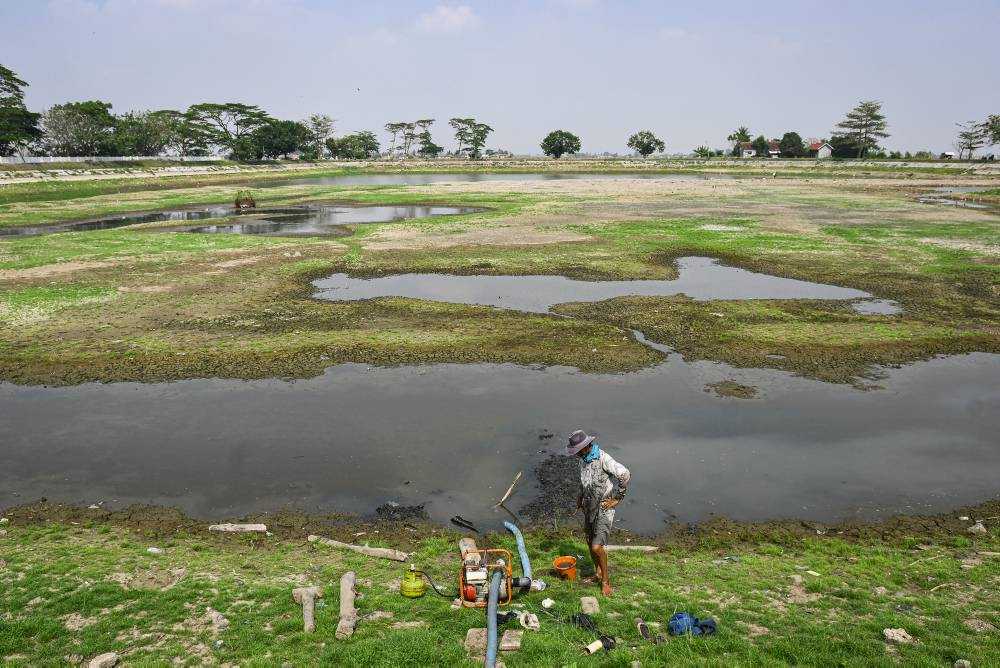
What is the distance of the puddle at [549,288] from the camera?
2773 centimetres

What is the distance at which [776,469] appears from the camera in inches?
547

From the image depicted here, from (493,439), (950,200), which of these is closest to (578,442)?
(493,439)

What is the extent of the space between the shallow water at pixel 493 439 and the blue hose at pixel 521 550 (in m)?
0.76

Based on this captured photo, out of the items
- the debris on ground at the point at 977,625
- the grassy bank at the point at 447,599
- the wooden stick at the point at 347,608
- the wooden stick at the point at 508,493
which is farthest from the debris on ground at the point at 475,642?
the debris on ground at the point at 977,625

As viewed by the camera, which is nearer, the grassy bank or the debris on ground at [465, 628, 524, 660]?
the grassy bank

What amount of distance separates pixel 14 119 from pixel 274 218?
81.7 metres

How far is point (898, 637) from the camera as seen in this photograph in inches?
309

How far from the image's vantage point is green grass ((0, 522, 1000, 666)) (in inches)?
307

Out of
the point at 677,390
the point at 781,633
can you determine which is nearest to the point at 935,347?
the point at 677,390

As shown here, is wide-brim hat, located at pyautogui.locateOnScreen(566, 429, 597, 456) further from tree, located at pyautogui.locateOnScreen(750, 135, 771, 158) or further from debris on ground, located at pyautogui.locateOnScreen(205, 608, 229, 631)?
tree, located at pyautogui.locateOnScreen(750, 135, 771, 158)

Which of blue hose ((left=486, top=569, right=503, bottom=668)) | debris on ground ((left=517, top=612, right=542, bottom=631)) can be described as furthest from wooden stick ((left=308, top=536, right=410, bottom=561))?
debris on ground ((left=517, top=612, right=542, bottom=631))

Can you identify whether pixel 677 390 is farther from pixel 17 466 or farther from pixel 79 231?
pixel 79 231

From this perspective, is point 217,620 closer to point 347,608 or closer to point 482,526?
point 347,608

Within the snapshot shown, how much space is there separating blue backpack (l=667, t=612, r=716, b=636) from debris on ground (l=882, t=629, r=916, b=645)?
7.07ft
